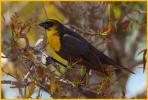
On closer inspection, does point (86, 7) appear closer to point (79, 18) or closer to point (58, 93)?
point (79, 18)

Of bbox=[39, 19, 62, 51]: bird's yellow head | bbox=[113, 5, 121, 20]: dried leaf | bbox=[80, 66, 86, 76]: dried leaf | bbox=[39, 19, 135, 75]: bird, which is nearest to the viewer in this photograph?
bbox=[80, 66, 86, 76]: dried leaf

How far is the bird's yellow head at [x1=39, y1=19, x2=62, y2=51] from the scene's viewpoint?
21.2 ft

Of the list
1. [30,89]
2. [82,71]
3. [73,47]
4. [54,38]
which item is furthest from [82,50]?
[30,89]

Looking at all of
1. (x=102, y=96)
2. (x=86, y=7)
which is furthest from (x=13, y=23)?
(x=86, y=7)

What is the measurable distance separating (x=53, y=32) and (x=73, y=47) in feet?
1.05

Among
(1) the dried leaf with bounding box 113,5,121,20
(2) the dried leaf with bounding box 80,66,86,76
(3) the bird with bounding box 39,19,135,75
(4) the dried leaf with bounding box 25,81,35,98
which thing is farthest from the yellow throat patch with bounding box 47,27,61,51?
(1) the dried leaf with bounding box 113,5,121,20

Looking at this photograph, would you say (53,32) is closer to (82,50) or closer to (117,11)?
(82,50)

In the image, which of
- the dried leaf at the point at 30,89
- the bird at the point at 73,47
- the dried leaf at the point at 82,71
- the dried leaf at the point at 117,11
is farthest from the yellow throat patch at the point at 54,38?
the dried leaf at the point at 117,11

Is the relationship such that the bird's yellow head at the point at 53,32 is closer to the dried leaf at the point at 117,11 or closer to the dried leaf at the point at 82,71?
the dried leaf at the point at 82,71

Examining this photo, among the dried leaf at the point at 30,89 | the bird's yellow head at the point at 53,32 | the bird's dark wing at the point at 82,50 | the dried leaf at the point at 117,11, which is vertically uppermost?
the dried leaf at the point at 117,11

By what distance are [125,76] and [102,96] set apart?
384 centimetres

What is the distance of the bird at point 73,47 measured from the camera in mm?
6136

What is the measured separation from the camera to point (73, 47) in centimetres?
643

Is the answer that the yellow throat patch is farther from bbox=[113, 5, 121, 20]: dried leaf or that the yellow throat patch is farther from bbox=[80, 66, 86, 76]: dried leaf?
bbox=[113, 5, 121, 20]: dried leaf
